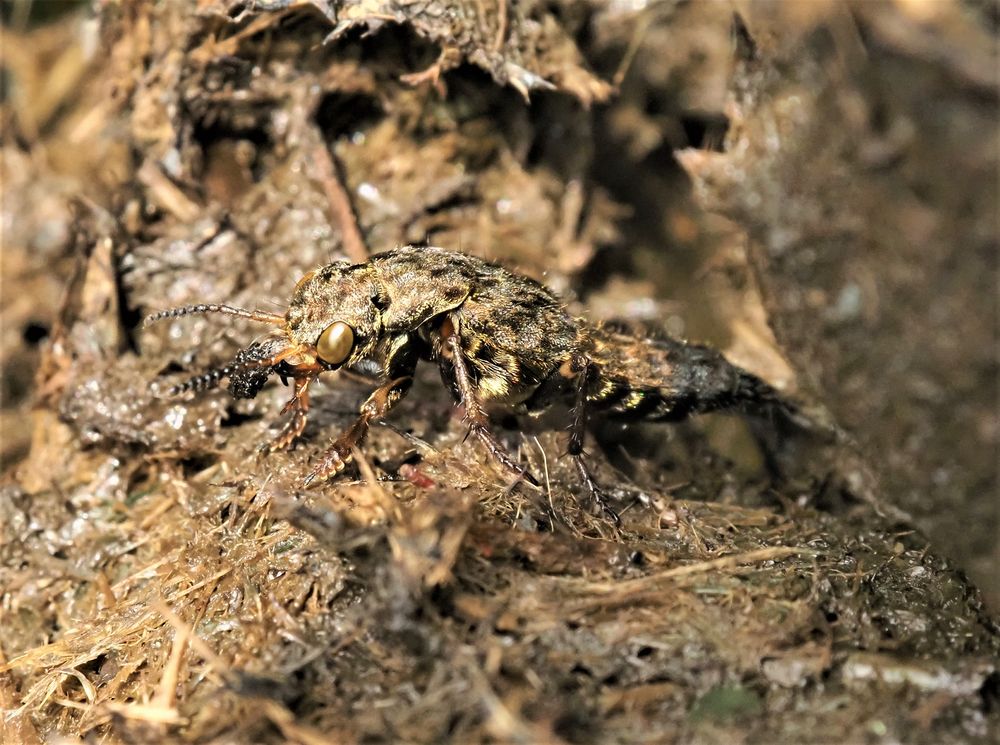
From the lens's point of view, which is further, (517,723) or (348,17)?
(348,17)

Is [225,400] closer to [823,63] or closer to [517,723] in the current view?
[517,723]

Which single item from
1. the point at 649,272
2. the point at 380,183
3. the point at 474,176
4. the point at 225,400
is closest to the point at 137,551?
the point at 225,400

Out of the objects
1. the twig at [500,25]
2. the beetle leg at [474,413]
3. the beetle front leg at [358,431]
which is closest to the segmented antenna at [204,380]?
the beetle front leg at [358,431]

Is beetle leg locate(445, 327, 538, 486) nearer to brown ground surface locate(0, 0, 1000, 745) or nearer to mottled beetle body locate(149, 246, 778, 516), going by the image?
mottled beetle body locate(149, 246, 778, 516)

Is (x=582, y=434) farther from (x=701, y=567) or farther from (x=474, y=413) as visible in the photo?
(x=701, y=567)

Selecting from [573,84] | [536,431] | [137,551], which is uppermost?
[573,84]

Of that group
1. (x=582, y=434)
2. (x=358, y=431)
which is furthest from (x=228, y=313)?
(x=582, y=434)
